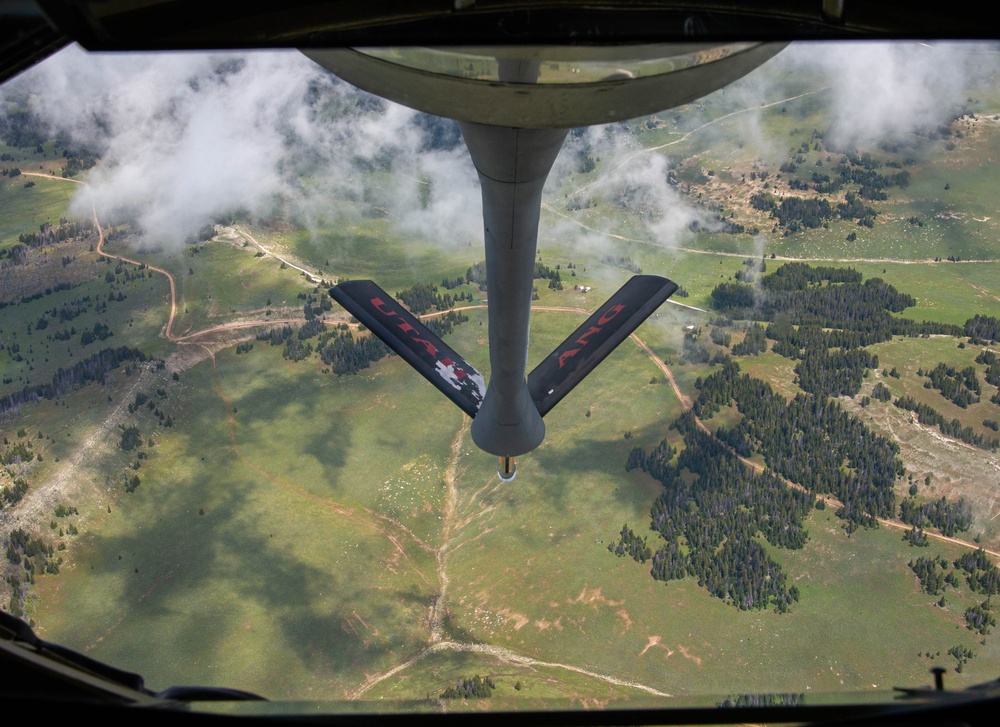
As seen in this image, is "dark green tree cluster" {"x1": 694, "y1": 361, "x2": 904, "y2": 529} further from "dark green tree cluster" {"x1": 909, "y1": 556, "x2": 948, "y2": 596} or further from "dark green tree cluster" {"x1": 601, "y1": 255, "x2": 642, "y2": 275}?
"dark green tree cluster" {"x1": 601, "y1": 255, "x2": 642, "y2": 275}

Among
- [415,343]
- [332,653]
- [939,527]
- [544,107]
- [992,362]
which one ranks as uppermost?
[544,107]

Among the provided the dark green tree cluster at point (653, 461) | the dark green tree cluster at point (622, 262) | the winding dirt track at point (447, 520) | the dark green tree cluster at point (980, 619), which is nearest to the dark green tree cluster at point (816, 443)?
the winding dirt track at point (447, 520)

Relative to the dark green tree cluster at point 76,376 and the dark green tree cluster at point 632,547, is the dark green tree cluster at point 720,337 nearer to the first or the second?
the dark green tree cluster at point 632,547

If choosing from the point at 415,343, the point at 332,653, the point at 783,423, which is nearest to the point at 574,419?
the point at 783,423

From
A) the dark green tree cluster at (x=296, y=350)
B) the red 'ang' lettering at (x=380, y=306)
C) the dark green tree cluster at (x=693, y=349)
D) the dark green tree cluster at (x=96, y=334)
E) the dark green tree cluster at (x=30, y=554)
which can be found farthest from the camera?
the dark green tree cluster at (x=96, y=334)

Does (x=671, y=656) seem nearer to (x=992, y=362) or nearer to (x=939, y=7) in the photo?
(x=992, y=362)

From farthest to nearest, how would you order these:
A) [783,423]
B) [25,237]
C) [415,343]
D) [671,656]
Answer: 1. [25,237]
2. [783,423]
3. [671,656]
4. [415,343]

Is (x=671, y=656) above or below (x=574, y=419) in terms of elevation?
below
